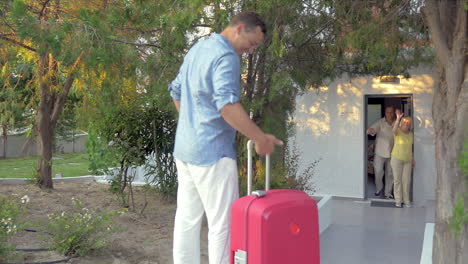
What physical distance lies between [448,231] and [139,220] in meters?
4.49

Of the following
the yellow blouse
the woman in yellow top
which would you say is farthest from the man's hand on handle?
the yellow blouse

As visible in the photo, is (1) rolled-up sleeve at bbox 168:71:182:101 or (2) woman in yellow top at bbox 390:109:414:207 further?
(2) woman in yellow top at bbox 390:109:414:207

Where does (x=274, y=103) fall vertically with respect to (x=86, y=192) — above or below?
above

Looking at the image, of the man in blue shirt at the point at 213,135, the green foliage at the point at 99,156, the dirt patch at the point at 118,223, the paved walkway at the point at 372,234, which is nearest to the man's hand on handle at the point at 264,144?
the man in blue shirt at the point at 213,135

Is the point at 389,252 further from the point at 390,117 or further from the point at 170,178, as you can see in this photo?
the point at 390,117

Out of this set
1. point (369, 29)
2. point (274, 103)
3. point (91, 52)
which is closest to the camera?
point (91, 52)

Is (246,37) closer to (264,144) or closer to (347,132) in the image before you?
(264,144)

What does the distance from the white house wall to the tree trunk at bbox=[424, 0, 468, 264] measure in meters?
6.72

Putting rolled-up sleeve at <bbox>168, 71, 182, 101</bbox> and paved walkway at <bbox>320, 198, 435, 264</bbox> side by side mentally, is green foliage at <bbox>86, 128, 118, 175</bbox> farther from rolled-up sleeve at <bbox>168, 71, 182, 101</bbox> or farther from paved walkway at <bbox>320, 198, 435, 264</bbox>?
rolled-up sleeve at <bbox>168, 71, 182, 101</bbox>

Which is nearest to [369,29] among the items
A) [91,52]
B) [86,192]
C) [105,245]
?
[91,52]

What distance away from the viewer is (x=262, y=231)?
3.04 meters

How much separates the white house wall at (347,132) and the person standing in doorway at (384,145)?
33 centimetres

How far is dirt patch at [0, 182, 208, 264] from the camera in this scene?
18.3ft

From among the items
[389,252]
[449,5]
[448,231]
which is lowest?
[389,252]
